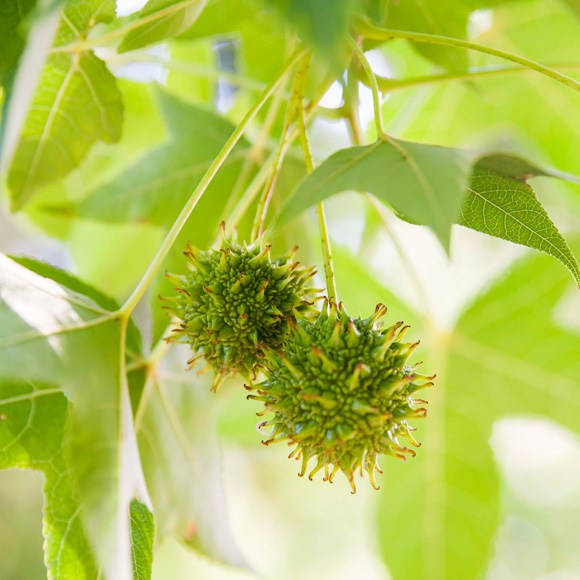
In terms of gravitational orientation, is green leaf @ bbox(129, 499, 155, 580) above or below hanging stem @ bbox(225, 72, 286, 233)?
below

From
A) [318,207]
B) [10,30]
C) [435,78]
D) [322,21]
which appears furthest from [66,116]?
[322,21]

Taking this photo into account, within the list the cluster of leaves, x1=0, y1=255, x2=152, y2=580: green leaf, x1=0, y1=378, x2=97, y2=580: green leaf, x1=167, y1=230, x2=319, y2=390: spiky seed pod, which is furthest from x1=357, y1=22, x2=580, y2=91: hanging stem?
x1=0, y1=378, x2=97, y2=580: green leaf

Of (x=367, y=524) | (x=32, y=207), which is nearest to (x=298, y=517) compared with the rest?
(x=367, y=524)

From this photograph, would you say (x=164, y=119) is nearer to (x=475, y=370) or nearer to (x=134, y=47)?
(x=134, y=47)

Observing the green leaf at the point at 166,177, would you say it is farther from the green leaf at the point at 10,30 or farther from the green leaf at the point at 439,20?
the green leaf at the point at 10,30

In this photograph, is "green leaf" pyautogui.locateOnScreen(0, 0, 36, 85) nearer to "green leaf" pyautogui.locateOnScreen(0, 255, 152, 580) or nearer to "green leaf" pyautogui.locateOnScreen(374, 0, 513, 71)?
"green leaf" pyautogui.locateOnScreen(0, 255, 152, 580)
